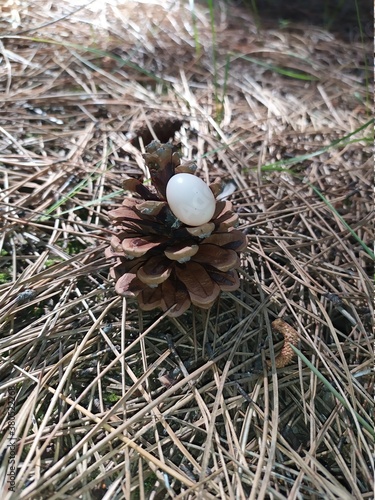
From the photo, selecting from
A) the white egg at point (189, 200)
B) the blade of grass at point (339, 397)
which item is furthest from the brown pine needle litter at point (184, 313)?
the white egg at point (189, 200)

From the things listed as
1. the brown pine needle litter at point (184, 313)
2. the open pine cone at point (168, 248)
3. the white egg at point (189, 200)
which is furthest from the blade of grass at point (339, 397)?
the white egg at point (189, 200)

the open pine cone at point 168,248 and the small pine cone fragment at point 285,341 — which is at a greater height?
the open pine cone at point 168,248

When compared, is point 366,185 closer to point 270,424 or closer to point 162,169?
A: point 162,169

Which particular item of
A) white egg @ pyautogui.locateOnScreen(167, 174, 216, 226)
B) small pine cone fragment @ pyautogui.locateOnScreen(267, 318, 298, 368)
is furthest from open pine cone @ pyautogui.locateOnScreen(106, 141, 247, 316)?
small pine cone fragment @ pyautogui.locateOnScreen(267, 318, 298, 368)

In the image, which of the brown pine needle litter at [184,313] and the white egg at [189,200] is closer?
the brown pine needle litter at [184,313]

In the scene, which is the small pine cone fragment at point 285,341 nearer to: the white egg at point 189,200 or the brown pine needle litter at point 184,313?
the brown pine needle litter at point 184,313

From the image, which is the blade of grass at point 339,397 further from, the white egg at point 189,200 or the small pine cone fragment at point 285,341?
the white egg at point 189,200
